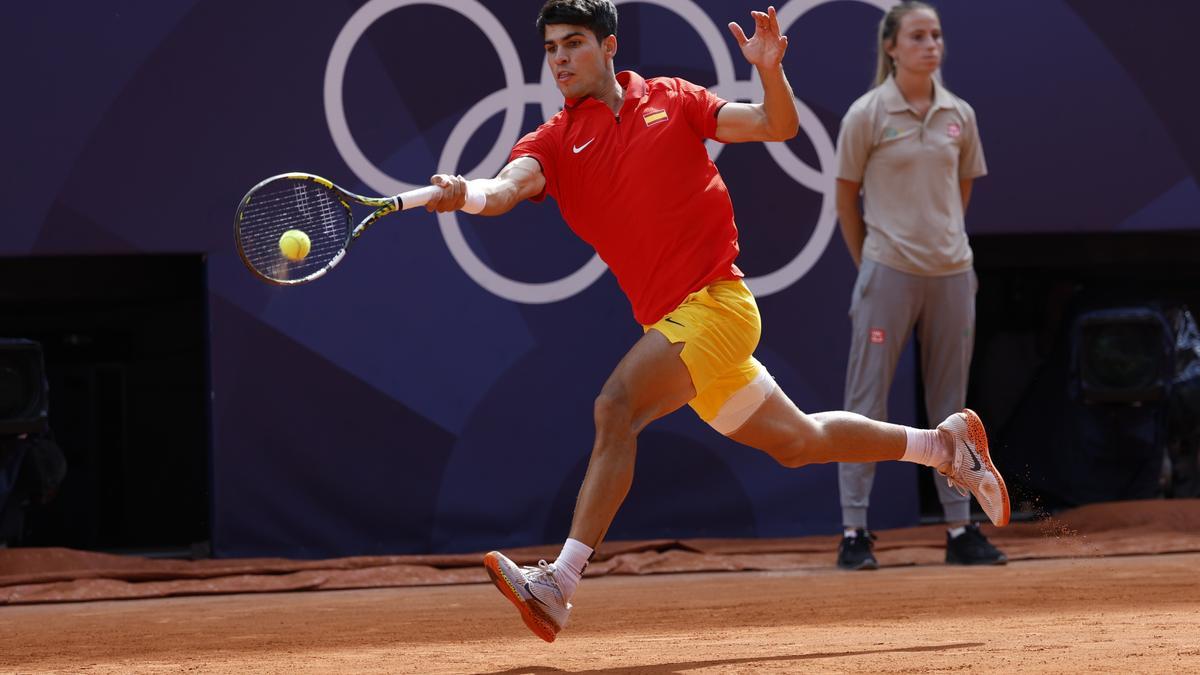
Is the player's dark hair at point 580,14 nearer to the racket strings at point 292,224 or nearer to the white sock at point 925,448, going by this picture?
the racket strings at point 292,224

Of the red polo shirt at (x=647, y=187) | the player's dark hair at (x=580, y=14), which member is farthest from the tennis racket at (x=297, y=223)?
the player's dark hair at (x=580, y=14)

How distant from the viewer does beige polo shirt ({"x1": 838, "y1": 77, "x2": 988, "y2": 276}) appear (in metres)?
6.07

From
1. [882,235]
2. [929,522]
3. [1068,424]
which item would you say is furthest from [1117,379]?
[882,235]

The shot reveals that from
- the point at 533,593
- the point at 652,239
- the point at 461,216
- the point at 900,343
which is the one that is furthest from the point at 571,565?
the point at 461,216

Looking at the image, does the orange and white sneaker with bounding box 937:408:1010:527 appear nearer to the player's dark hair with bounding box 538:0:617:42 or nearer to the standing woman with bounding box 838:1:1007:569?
the standing woman with bounding box 838:1:1007:569

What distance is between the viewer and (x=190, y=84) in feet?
21.2

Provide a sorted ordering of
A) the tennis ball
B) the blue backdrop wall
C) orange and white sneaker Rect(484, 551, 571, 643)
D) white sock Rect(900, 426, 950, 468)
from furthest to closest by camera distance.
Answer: the blue backdrop wall < white sock Rect(900, 426, 950, 468) < the tennis ball < orange and white sneaker Rect(484, 551, 571, 643)

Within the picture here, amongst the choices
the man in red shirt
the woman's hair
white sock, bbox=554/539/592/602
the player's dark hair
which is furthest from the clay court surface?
the woman's hair

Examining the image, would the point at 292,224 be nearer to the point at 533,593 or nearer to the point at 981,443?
the point at 533,593

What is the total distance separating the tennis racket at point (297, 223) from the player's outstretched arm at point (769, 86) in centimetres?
88

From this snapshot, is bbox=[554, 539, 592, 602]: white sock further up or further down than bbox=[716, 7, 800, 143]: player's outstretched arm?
further down

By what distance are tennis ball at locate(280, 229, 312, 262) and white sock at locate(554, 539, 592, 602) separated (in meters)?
1.01

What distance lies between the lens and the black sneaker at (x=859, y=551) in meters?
6.09

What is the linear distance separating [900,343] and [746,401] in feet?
6.69
